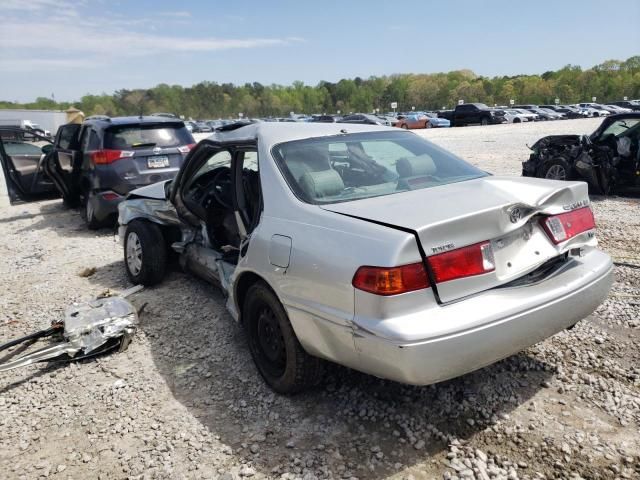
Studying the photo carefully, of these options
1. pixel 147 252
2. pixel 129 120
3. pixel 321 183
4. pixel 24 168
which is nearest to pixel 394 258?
pixel 321 183

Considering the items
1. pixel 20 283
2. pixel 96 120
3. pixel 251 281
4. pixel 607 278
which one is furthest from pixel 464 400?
pixel 96 120

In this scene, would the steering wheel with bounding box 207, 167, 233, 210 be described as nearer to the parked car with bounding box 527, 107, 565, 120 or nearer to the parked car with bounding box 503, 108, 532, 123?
the parked car with bounding box 503, 108, 532, 123

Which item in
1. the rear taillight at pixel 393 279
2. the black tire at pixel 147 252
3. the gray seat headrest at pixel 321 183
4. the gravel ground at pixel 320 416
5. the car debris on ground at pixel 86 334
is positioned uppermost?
the gray seat headrest at pixel 321 183

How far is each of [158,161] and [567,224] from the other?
6543mm

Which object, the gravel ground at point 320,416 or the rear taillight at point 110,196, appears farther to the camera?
the rear taillight at point 110,196

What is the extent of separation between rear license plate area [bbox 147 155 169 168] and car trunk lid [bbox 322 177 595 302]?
5844 mm

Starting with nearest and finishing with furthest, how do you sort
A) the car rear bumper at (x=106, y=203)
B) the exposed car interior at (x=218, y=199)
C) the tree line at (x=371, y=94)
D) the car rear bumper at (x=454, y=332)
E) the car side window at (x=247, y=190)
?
1. the car rear bumper at (x=454, y=332)
2. the car side window at (x=247, y=190)
3. the exposed car interior at (x=218, y=199)
4. the car rear bumper at (x=106, y=203)
5. the tree line at (x=371, y=94)

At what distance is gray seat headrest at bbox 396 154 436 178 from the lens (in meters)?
3.32

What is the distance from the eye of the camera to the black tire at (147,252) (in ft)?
16.3

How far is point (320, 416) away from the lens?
2902 millimetres

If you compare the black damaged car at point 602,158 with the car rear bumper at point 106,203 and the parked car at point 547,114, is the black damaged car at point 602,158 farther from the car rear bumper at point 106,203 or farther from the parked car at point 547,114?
the parked car at point 547,114

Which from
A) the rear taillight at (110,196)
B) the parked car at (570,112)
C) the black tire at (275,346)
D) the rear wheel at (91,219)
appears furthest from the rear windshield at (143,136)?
the parked car at (570,112)

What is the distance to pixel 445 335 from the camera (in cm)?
221

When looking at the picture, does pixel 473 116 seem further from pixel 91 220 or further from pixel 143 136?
pixel 91 220
